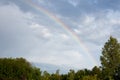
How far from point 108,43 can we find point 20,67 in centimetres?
2978

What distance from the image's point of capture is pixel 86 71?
11419cm

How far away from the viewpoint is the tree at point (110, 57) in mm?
107250

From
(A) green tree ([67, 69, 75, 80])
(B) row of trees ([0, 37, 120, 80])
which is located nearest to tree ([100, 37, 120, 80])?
(B) row of trees ([0, 37, 120, 80])

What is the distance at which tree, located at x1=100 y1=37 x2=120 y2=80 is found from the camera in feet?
352

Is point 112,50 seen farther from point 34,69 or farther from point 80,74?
point 34,69

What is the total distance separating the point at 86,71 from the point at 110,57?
985 centimetres

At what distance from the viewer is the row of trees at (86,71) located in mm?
107250

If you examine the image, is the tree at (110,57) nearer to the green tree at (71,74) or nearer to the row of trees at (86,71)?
the row of trees at (86,71)

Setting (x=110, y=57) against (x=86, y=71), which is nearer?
(x=110, y=57)

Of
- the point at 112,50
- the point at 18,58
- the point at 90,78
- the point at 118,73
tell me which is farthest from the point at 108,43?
the point at 18,58

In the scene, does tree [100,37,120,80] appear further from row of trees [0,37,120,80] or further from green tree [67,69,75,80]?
green tree [67,69,75,80]

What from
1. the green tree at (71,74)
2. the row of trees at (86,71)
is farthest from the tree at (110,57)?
the green tree at (71,74)

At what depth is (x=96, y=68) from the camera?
361 feet

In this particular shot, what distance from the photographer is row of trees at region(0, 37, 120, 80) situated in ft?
352
